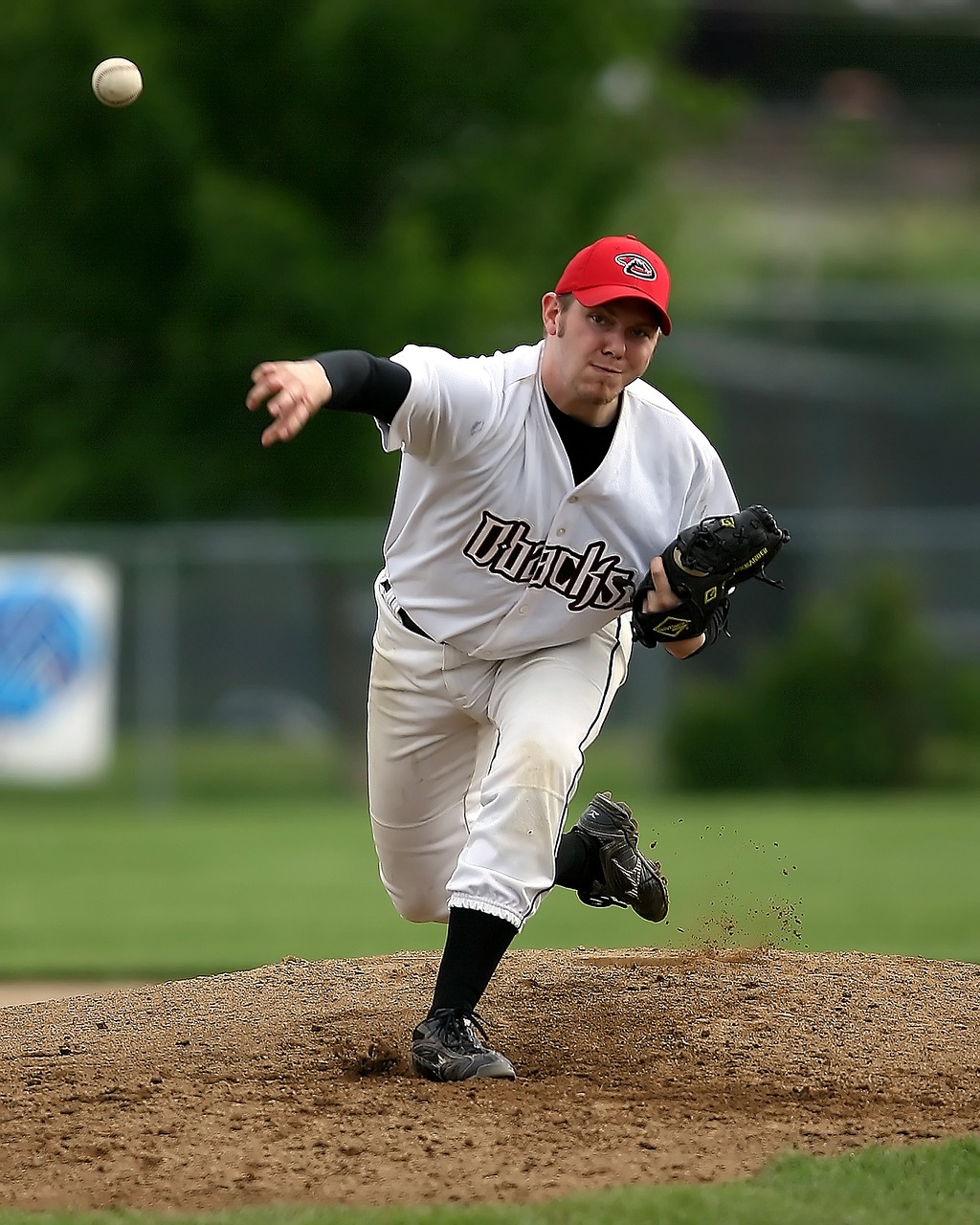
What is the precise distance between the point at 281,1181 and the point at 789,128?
111ft

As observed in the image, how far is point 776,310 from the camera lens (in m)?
24.8

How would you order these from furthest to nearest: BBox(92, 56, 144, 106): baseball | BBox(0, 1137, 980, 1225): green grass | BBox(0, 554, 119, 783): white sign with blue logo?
BBox(0, 554, 119, 783): white sign with blue logo
BBox(92, 56, 144, 106): baseball
BBox(0, 1137, 980, 1225): green grass

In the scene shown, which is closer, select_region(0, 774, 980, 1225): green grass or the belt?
select_region(0, 774, 980, 1225): green grass

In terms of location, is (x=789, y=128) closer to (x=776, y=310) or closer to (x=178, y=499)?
(x=776, y=310)

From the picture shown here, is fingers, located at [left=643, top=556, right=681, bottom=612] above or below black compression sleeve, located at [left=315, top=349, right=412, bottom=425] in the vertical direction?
below

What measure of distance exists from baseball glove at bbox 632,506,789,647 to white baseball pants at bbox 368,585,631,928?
268mm

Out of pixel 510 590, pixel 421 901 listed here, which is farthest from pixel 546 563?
pixel 421 901

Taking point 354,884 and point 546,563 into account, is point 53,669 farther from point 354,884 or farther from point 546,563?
point 546,563

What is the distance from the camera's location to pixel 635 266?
4219mm

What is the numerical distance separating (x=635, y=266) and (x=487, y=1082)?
193 centimetres

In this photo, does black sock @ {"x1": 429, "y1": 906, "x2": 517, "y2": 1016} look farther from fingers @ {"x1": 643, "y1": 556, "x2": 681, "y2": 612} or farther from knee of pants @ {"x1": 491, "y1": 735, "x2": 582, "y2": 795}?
fingers @ {"x1": 643, "y1": 556, "x2": 681, "y2": 612}

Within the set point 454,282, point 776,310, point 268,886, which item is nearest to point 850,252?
point 776,310

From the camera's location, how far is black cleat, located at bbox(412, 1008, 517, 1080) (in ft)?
13.5

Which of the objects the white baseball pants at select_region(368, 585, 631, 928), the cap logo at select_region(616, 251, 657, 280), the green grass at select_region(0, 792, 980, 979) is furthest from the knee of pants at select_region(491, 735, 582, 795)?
the green grass at select_region(0, 792, 980, 979)
